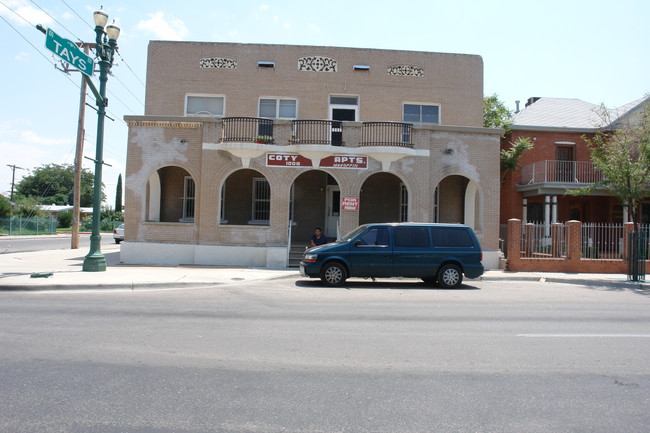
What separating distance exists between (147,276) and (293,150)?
686cm

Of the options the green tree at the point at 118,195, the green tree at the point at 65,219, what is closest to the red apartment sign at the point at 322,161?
the green tree at the point at 65,219

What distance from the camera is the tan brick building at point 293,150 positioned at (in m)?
17.3

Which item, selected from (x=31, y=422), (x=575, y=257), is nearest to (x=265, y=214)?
(x=575, y=257)

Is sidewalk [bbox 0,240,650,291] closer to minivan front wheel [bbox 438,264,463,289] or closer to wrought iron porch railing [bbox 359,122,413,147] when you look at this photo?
minivan front wheel [bbox 438,264,463,289]

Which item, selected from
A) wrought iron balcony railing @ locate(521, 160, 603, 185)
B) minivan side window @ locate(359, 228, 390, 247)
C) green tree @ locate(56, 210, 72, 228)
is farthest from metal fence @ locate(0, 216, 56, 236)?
wrought iron balcony railing @ locate(521, 160, 603, 185)

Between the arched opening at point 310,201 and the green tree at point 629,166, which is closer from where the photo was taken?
the green tree at point 629,166

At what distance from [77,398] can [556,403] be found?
4.48 meters

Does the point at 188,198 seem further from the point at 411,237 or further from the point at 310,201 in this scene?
the point at 411,237

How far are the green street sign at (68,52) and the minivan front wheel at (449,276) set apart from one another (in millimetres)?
11499

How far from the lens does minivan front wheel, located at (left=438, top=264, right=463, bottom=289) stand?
519 inches

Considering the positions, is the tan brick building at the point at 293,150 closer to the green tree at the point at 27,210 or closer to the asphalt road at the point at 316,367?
the asphalt road at the point at 316,367

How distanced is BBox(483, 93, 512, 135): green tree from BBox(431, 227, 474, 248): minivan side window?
1355 cm

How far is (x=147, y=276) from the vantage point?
13.4 meters

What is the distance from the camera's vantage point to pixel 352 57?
20.5 meters
